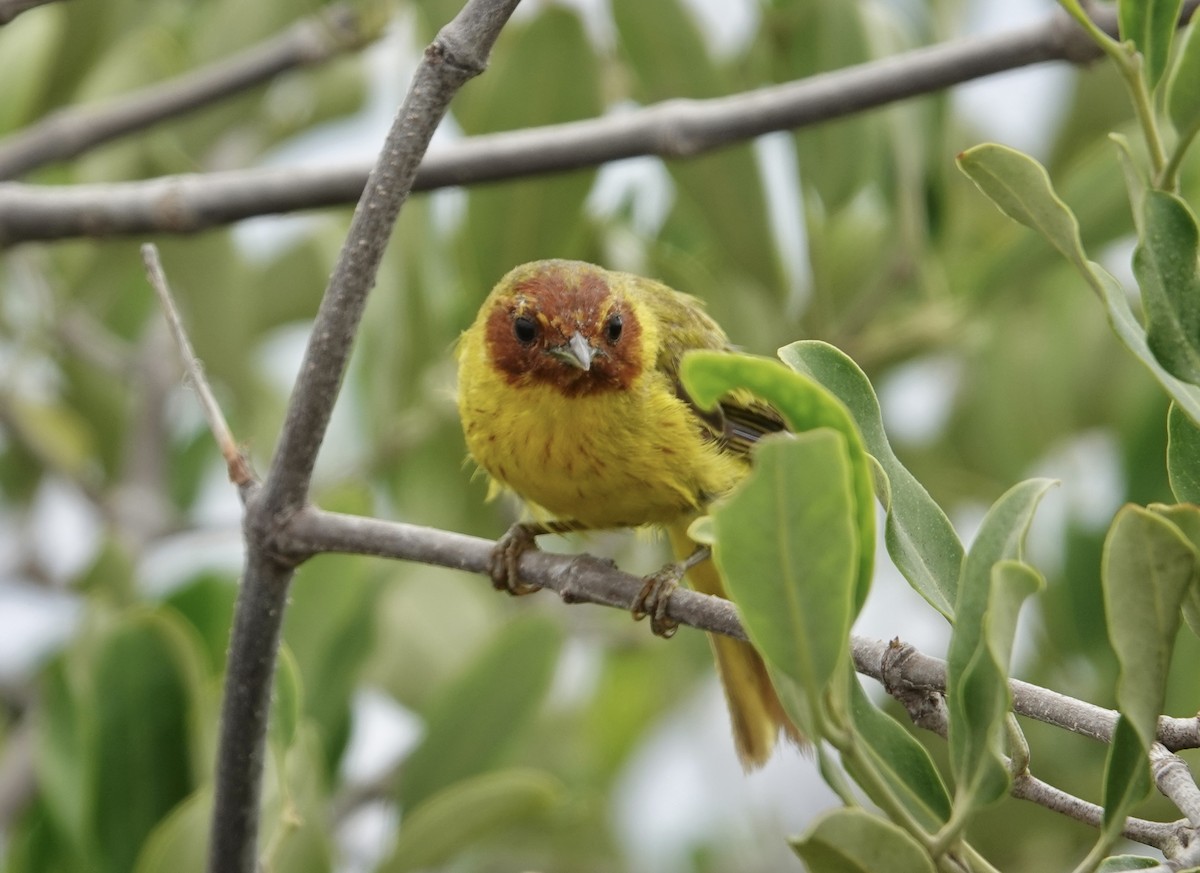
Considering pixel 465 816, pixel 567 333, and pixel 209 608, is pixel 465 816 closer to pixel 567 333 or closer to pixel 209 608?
pixel 209 608

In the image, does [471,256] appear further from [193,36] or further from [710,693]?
[710,693]

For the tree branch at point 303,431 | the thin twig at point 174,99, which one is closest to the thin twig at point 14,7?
the tree branch at point 303,431

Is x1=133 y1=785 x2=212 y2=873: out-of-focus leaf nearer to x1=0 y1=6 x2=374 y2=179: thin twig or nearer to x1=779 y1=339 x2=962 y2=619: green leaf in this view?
x1=779 y1=339 x2=962 y2=619: green leaf

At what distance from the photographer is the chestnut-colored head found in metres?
3.15

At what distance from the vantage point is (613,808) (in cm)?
466

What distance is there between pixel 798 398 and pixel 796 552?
162 millimetres

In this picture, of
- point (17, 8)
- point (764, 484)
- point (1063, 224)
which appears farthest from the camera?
point (17, 8)

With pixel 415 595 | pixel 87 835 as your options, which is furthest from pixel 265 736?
pixel 415 595

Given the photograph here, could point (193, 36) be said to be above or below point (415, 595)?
above

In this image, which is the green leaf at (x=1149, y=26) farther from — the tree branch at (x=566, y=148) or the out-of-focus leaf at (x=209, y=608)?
the out-of-focus leaf at (x=209, y=608)

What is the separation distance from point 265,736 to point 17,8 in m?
1.18

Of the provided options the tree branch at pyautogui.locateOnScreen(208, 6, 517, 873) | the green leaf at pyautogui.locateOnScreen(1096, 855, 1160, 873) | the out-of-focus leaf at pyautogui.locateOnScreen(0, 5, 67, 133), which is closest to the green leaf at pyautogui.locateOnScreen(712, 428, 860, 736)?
the green leaf at pyautogui.locateOnScreen(1096, 855, 1160, 873)

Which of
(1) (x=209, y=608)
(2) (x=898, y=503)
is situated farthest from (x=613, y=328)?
(2) (x=898, y=503)

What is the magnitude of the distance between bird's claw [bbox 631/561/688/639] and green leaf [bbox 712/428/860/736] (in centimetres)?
84
